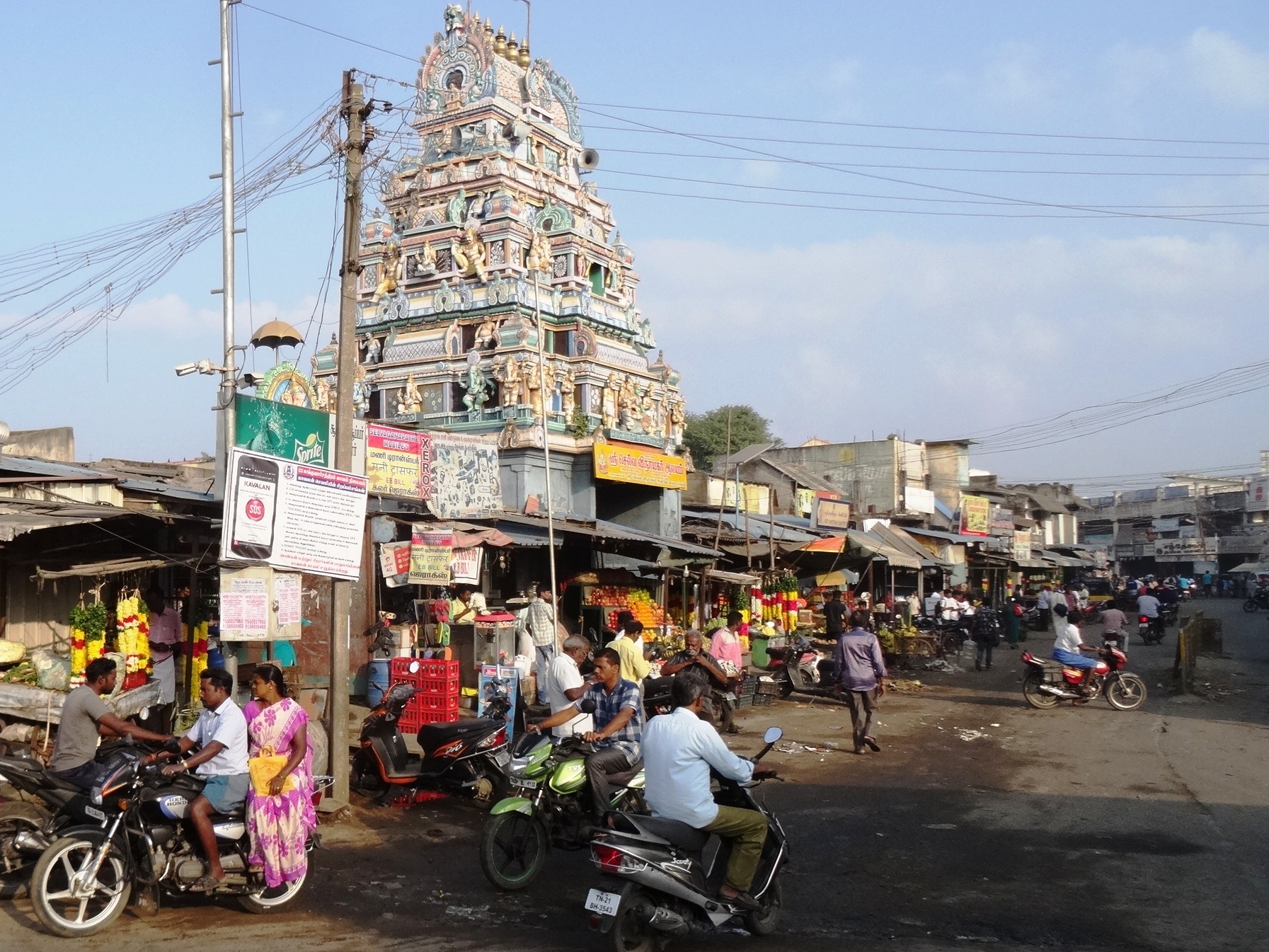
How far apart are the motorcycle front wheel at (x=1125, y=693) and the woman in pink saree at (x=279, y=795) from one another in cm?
1273

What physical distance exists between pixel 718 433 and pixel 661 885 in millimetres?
53344

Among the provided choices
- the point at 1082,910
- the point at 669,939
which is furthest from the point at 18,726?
the point at 1082,910

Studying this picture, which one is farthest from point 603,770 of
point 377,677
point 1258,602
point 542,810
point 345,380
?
point 1258,602

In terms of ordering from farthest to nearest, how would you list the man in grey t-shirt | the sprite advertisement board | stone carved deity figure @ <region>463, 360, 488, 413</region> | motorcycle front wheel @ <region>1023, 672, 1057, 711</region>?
stone carved deity figure @ <region>463, 360, 488, 413</region>, motorcycle front wheel @ <region>1023, 672, 1057, 711</region>, the sprite advertisement board, the man in grey t-shirt

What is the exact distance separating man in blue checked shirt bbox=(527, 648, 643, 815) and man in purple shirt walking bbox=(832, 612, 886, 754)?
4859mm

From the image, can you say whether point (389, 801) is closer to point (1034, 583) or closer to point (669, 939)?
point (669, 939)

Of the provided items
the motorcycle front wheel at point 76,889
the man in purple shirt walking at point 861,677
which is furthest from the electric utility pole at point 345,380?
the man in purple shirt walking at point 861,677

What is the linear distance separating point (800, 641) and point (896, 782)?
369 inches

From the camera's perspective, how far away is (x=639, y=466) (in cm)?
2631

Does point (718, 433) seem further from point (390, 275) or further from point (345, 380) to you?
point (345, 380)

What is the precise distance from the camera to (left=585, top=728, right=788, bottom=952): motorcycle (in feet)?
17.5

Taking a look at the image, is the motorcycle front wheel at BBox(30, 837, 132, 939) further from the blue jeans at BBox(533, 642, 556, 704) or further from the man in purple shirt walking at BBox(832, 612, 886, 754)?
the man in purple shirt walking at BBox(832, 612, 886, 754)

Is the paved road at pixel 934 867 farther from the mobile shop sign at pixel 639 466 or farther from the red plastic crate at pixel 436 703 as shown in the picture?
the mobile shop sign at pixel 639 466

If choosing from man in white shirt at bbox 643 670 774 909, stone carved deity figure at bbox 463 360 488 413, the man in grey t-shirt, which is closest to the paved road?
man in white shirt at bbox 643 670 774 909
